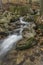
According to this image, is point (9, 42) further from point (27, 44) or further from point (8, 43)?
point (27, 44)

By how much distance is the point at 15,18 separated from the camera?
33.1ft

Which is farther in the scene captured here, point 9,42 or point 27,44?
point 9,42

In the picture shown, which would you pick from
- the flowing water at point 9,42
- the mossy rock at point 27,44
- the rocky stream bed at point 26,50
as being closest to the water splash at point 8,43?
the flowing water at point 9,42

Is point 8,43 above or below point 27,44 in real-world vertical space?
below

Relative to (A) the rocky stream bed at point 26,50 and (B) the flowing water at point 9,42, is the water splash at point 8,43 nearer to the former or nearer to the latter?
(B) the flowing water at point 9,42

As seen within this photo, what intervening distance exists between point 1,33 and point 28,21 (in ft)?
7.70

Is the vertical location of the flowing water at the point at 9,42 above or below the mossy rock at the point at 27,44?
below

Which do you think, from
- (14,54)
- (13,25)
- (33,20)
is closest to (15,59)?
(14,54)

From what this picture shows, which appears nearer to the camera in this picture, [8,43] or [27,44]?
[27,44]

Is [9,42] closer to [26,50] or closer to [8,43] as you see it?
[8,43]

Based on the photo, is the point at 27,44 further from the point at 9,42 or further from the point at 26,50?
the point at 9,42

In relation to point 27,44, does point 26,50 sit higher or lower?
lower

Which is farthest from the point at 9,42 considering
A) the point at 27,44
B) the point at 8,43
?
the point at 27,44

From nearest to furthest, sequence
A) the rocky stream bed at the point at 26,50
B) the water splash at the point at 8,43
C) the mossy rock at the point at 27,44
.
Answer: the rocky stream bed at the point at 26,50 < the mossy rock at the point at 27,44 < the water splash at the point at 8,43
